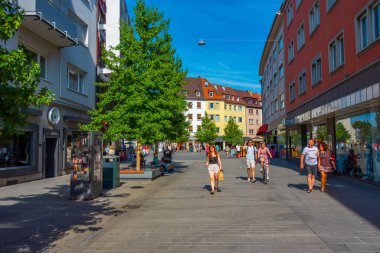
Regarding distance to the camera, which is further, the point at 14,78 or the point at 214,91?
the point at 214,91

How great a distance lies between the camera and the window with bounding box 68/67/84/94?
75.9 feet

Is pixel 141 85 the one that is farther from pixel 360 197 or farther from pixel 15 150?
pixel 360 197

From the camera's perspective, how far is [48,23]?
17.2 metres

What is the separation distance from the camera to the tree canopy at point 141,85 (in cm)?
1806

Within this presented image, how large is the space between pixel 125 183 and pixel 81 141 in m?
4.85

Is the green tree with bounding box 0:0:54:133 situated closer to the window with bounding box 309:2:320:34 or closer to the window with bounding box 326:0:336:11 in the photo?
the window with bounding box 326:0:336:11

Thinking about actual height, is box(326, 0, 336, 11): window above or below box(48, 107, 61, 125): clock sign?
above

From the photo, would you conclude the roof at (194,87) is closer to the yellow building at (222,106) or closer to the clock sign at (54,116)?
the yellow building at (222,106)

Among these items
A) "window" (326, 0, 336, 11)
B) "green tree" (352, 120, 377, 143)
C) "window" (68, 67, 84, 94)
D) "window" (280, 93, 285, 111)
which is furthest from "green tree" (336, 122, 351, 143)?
"window" (280, 93, 285, 111)

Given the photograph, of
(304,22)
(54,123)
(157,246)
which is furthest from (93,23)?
(157,246)

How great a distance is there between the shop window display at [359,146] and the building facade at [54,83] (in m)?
12.7

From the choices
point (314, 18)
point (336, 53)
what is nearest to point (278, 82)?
point (314, 18)

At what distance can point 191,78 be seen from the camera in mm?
102375

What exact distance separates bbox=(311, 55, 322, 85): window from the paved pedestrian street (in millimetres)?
10918
